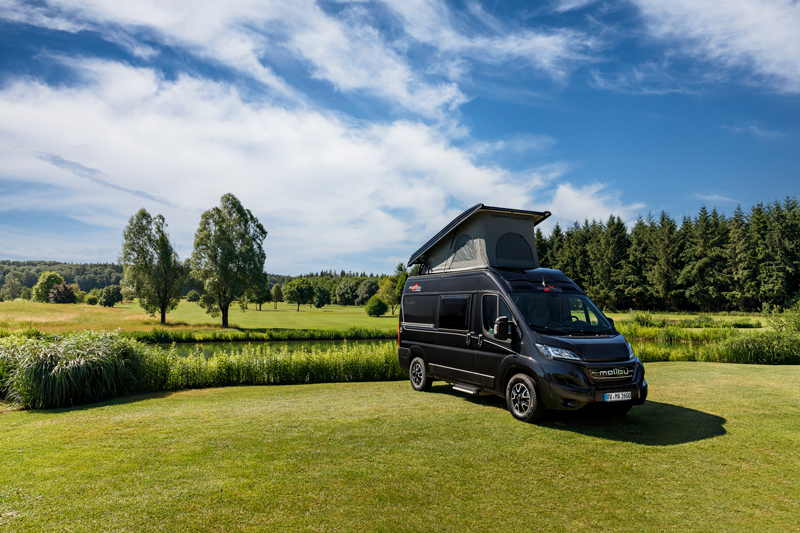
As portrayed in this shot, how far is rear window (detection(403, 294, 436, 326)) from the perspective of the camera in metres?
10.2

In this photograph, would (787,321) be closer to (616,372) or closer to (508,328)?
(616,372)

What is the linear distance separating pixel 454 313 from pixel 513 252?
6.40 ft

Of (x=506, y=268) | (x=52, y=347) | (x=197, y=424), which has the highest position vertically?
(x=506, y=268)

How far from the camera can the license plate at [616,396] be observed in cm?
679

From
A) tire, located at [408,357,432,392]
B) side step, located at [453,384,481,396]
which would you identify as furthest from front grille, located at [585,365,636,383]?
tire, located at [408,357,432,392]

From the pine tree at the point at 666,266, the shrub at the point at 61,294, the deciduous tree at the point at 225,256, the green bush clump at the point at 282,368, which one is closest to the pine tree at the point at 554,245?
the pine tree at the point at 666,266

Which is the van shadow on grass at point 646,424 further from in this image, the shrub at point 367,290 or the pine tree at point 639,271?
the shrub at point 367,290

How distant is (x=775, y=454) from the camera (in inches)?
233

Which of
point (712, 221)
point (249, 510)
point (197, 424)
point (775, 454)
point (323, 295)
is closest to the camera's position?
point (249, 510)

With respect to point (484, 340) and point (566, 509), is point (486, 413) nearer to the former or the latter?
point (484, 340)

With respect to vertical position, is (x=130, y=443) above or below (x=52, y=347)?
below

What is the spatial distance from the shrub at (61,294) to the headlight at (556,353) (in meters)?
102

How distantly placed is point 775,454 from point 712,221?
71716mm

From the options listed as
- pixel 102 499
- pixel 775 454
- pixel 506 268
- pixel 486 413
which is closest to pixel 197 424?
pixel 102 499
